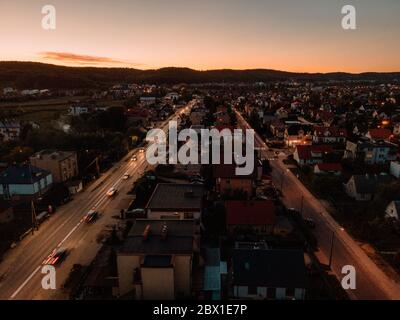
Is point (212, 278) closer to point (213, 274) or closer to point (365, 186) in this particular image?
point (213, 274)

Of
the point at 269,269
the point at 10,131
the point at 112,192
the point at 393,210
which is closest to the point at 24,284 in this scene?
the point at 269,269

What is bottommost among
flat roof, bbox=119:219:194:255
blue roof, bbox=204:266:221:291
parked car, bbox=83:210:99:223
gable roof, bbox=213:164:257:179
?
blue roof, bbox=204:266:221:291

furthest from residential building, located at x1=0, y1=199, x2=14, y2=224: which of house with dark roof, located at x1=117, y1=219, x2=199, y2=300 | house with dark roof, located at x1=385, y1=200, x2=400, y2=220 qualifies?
house with dark roof, located at x1=385, y1=200, x2=400, y2=220

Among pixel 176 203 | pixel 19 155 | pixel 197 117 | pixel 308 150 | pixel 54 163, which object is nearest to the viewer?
pixel 176 203

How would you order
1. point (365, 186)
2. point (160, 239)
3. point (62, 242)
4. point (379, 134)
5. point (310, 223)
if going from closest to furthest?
point (160, 239)
point (62, 242)
point (310, 223)
point (365, 186)
point (379, 134)

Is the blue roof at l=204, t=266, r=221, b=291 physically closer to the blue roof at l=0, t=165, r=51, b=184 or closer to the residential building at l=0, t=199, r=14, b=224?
the residential building at l=0, t=199, r=14, b=224

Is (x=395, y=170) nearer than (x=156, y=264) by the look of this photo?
No

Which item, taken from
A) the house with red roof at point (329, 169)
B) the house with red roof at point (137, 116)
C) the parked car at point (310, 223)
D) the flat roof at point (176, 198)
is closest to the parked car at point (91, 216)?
the flat roof at point (176, 198)
